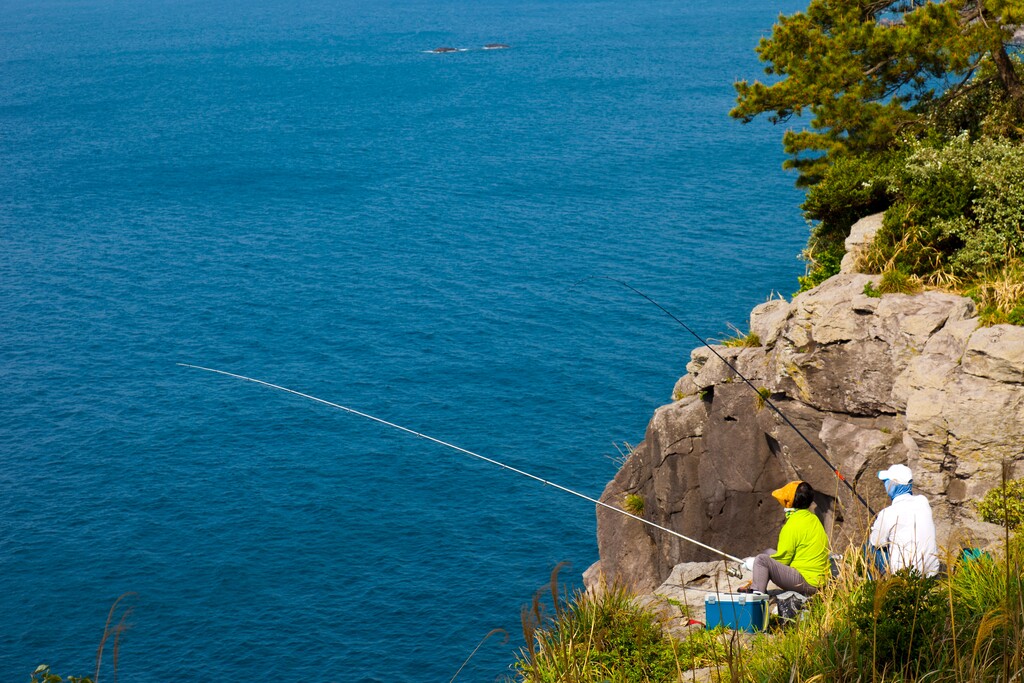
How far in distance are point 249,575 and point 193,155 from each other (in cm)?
7483

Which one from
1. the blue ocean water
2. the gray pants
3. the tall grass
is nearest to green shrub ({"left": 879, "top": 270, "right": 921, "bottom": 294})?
the gray pants

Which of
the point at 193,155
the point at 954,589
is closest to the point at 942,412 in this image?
the point at 954,589

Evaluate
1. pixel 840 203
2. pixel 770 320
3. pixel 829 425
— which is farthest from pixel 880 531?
pixel 840 203

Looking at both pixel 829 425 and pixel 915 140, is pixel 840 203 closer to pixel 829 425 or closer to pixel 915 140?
pixel 915 140

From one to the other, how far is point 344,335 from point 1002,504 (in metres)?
56.9

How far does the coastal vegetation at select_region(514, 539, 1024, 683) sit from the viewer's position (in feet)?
22.0

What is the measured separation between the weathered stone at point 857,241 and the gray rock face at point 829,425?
0.33 metres

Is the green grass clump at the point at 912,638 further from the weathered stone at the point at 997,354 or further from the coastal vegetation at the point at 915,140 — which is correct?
the coastal vegetation at the point at 915,140

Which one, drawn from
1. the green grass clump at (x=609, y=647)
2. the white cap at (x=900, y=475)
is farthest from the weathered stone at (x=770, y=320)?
the green grass clump at (x=609, y=647)

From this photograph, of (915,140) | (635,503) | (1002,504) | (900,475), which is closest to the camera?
(900,475)

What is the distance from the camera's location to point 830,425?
18.8m

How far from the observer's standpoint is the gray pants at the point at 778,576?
12.2m

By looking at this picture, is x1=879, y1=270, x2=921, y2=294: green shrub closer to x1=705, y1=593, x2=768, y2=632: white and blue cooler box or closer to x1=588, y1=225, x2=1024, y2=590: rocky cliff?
x1=588, y1=225, x2=1024, y2=590: rocky cliff

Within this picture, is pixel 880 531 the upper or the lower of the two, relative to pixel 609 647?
upper
